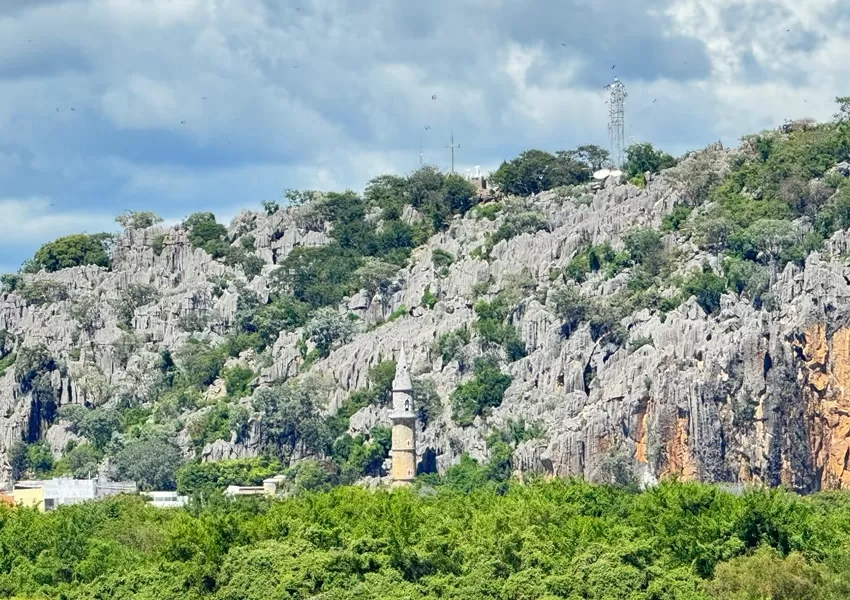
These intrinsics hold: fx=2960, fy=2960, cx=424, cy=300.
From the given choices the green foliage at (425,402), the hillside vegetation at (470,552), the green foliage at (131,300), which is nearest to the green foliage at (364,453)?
the green foliage at (425,402)

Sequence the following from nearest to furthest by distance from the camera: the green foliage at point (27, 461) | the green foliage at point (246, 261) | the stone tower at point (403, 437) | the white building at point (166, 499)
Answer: the white building at point (166, 499) → the stone tower at point (403, 437) → the green foliage at point (27, 461) → the green foliage at point (246, 261)

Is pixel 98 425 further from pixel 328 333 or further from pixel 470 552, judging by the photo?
pixel 470 552

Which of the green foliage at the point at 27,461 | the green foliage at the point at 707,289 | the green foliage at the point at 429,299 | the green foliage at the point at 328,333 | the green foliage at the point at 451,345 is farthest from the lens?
the green foliage at the point at 429,299

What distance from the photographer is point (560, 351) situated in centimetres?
14912

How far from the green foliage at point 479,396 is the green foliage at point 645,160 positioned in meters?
27.7

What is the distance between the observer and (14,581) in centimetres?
11031

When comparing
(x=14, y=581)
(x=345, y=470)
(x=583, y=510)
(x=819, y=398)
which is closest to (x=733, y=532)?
(x=583, y=510)

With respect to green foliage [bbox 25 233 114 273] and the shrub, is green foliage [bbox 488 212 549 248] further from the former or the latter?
green foliage [bbox 25 233 114 273]

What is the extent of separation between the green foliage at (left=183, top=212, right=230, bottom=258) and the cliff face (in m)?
0.68

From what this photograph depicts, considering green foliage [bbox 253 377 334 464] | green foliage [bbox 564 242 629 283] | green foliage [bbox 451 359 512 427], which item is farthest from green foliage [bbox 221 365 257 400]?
green foliage [bbox 564 242 629 283]

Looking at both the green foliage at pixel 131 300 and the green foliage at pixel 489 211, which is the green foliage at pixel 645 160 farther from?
the green foliage at pixel 131 300

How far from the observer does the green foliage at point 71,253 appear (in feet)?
623

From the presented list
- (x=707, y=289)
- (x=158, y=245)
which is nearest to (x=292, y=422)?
(x=707, y=289)

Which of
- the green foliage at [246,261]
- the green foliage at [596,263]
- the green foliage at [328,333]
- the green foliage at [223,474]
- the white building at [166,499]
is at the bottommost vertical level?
the white building at [166,499]
